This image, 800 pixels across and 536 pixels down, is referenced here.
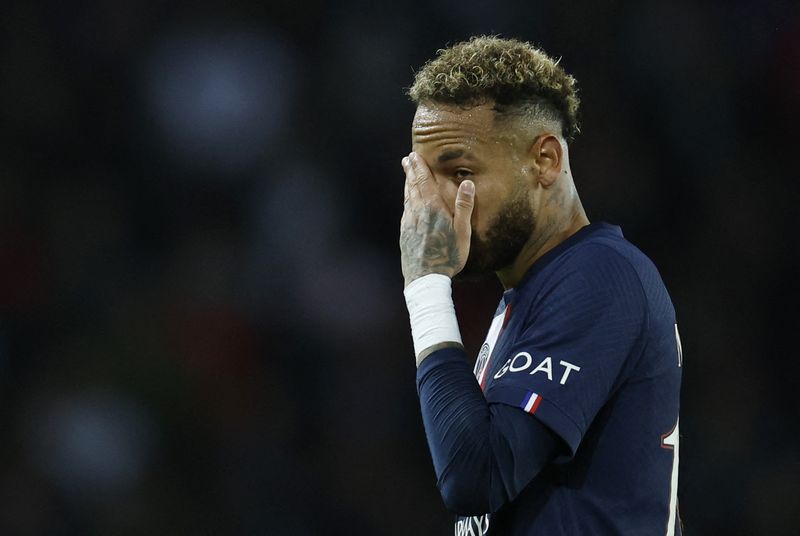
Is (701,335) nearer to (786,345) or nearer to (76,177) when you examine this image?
(786,345)

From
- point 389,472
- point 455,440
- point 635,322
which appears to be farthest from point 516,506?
point 389,472

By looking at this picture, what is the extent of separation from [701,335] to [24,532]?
3.59 metres

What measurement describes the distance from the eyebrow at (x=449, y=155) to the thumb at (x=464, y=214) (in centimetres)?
7

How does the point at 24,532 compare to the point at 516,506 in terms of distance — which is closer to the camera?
the point at 516,506

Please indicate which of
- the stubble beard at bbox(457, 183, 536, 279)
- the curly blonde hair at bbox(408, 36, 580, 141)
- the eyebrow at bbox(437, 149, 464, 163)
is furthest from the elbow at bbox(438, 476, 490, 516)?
the curly blonde hair at bbox(408, 36, 580, 141)

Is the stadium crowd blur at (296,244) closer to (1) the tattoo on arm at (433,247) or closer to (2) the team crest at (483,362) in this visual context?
(2) the team crest at (483,362)

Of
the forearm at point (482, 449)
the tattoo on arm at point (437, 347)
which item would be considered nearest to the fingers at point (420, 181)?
the tattoo on arm at point (437, 347)

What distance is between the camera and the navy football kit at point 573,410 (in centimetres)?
184

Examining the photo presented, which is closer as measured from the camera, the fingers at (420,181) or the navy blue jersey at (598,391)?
the navy blue jersey at (598,391)

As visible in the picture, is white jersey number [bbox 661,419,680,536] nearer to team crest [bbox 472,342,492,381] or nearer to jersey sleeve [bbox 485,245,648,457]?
jersey sleeve [bbox 485,245,648,457]

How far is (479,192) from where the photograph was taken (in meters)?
2.18

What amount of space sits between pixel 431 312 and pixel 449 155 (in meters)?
0.40

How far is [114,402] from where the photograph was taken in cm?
465

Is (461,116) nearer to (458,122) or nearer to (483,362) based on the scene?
(458,122)
